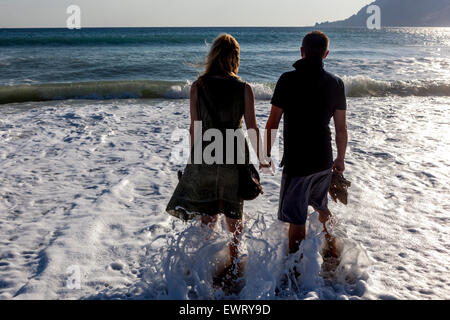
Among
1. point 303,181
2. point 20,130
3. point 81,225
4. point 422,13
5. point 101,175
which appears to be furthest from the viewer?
point 422,13

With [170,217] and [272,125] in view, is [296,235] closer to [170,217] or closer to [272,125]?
[272,125]

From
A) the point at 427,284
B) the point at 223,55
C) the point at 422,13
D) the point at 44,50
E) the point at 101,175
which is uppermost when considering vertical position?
the point at 422,13

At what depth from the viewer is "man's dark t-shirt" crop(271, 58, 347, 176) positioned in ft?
8.65

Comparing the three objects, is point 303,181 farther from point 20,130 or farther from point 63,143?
point 20,130

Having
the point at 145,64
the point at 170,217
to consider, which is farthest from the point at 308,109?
the point at 145,64

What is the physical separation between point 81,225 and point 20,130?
5325 millimetres

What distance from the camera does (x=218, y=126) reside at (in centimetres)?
277

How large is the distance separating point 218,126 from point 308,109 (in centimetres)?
71

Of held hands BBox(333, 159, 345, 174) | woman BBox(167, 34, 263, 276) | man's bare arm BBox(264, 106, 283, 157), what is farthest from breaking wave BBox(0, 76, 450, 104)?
woman BBox(167, 34, 263, 276)

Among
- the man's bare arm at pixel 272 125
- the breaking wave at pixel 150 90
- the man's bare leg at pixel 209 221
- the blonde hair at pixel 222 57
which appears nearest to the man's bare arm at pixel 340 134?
the man's bare arm at pixel 272 125

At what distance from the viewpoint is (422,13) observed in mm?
198500

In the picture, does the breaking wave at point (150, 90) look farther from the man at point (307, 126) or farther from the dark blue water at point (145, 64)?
the man at point (307, 126)

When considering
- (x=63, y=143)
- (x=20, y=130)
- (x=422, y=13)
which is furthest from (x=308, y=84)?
(x=422, y=13)

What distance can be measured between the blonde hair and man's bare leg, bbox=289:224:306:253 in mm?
1370
